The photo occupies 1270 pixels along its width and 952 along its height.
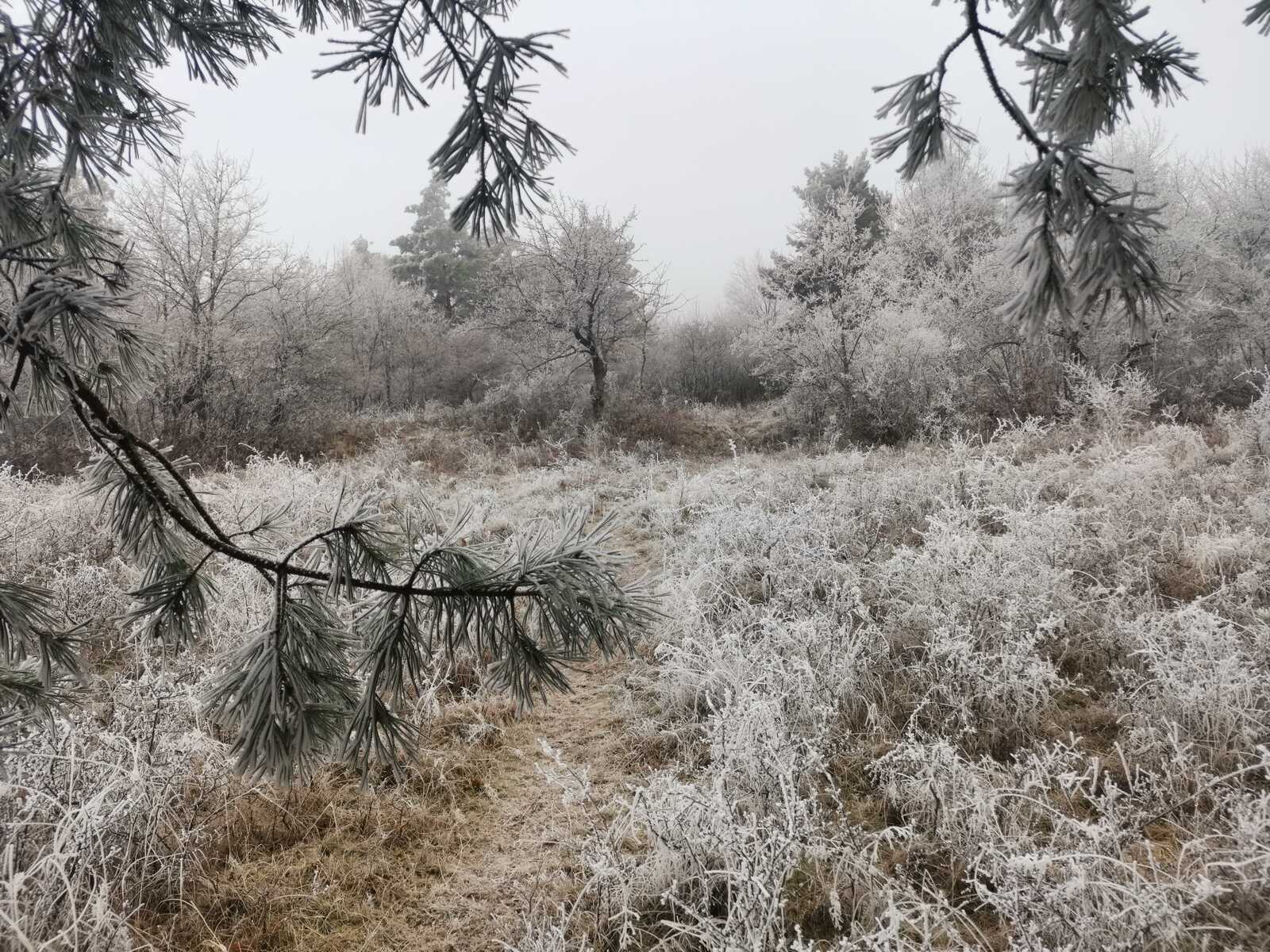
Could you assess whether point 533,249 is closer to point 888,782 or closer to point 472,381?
point 472,381

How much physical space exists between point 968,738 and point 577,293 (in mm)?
14451

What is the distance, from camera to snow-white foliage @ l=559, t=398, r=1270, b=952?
168 cm

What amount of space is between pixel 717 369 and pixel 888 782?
19029mm

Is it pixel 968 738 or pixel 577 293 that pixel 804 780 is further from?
pixel 577 293

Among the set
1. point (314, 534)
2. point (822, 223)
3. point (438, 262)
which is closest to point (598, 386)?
point (822, 223)

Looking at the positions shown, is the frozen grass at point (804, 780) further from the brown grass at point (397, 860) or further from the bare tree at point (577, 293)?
the bare tree at point (577, 293)

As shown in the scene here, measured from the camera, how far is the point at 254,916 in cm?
209

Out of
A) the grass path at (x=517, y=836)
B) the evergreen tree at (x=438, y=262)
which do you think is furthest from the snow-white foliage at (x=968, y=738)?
the evergreen tree at (x=438, y=262)

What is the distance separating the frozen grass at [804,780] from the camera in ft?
5.70

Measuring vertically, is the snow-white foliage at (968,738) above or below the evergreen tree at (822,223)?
below

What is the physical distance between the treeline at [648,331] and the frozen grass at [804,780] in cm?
655

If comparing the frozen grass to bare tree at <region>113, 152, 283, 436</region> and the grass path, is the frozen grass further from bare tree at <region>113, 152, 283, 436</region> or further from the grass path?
bare tree at <region>113, 152, 283, 436</region>

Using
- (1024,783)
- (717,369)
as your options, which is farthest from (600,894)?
(717,369)

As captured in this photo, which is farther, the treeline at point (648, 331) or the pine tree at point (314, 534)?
the treeline at point (648, 331)
